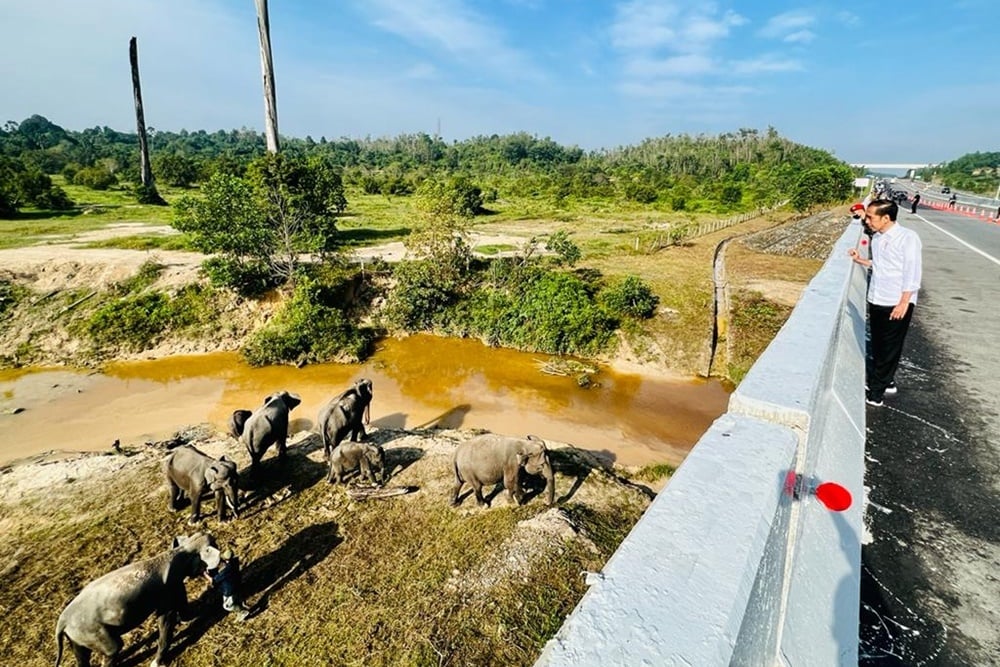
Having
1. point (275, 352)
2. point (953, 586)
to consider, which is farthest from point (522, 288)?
point (953, 586)

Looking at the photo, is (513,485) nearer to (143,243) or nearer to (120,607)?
(120,607)

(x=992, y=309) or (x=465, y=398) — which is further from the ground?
(x=992, y=309)

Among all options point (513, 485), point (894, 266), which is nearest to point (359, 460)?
point (513, 485)

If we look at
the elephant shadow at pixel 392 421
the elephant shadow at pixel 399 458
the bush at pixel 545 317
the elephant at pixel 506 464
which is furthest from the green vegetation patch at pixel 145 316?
the elephant at pixel 506 464

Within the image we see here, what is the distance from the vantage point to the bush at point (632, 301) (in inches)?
626

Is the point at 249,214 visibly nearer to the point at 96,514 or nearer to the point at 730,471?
the point at 96,514

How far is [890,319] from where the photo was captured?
377cm

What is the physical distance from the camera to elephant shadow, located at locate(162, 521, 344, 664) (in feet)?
17.3

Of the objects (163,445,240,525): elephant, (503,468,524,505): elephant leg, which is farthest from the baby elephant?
(503,468,524,505): elephant leg

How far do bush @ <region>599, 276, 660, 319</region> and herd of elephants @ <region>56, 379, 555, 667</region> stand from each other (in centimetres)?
941

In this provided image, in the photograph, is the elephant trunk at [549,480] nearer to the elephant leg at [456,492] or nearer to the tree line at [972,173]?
the elephant leg at [456,492]

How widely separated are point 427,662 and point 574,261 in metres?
17.3

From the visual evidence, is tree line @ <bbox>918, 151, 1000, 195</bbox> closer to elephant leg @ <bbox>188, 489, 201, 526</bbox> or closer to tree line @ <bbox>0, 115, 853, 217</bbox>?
tree line @ <bbox>0, 115, 853, 217</bbox>

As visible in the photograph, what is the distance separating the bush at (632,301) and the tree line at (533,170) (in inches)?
484
